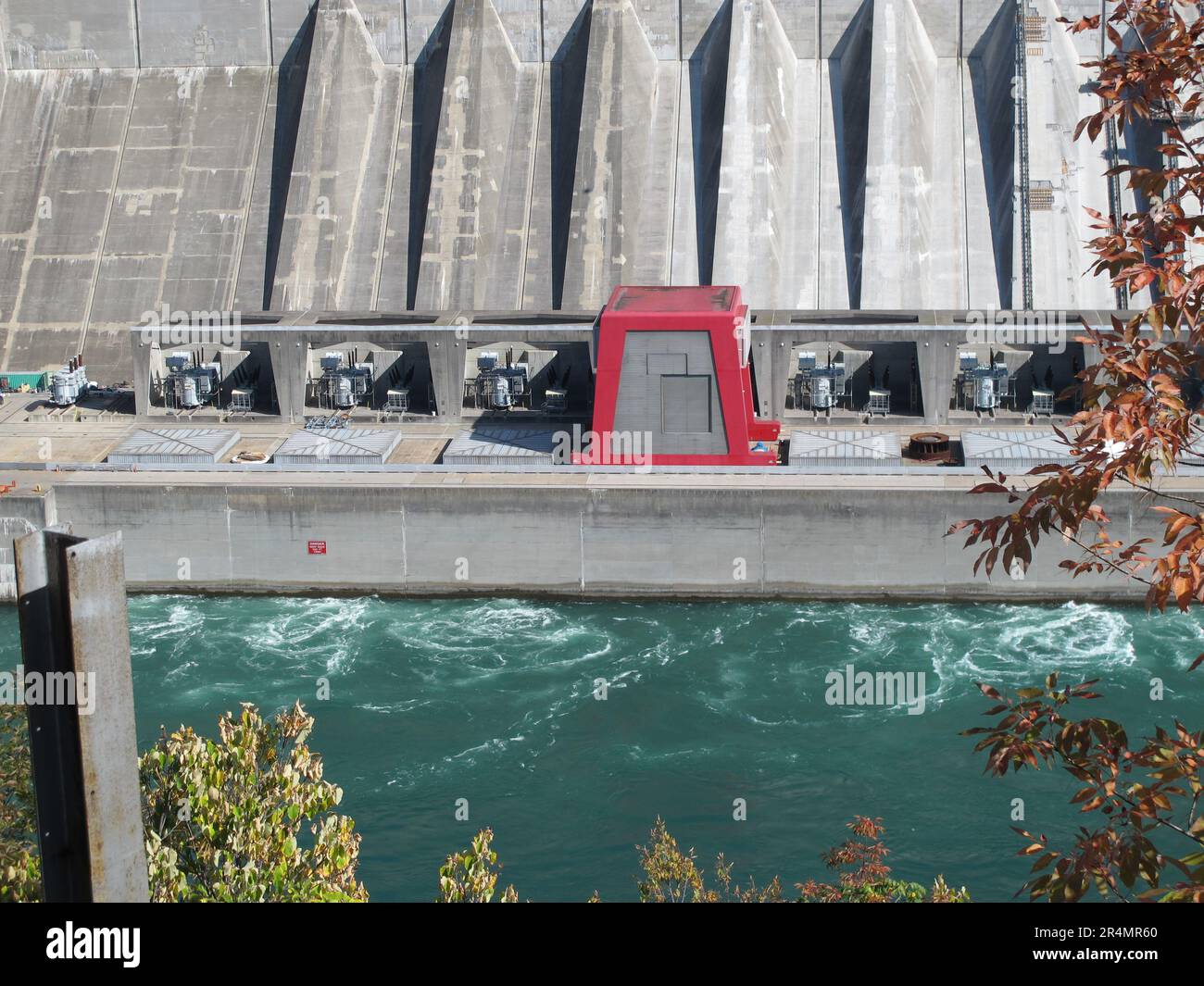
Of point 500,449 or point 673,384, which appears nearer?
point 673,384

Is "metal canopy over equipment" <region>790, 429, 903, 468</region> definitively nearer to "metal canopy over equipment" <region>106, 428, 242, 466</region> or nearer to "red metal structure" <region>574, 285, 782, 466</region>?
"red metal structure" <region>574, 285, 782, 466</region>

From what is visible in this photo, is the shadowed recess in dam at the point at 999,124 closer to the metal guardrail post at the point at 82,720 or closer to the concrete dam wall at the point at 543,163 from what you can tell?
the concrete dam wall at the point at 543,163

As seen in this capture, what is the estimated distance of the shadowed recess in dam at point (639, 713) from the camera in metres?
38.5

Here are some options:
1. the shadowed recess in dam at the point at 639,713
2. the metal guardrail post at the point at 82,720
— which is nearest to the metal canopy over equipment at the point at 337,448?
the shadowed recess in dam at the point at 639,713

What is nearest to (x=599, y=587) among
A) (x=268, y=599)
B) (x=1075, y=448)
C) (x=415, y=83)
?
(x=268, y=599)

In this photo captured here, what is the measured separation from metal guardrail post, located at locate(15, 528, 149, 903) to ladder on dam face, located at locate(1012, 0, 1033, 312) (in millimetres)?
62729

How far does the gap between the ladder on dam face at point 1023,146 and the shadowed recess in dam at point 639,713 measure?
21545 millimetres

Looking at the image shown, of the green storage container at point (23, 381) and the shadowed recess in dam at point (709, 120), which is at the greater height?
the shadowed recess in dam at point (709, 120)

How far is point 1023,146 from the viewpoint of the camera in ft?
235

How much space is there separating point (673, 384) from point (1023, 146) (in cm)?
2429

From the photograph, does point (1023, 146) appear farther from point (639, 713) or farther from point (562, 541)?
point (639, 713)

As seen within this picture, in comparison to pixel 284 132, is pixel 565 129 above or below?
below

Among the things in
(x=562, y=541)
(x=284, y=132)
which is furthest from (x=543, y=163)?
(x=562, y=541)
